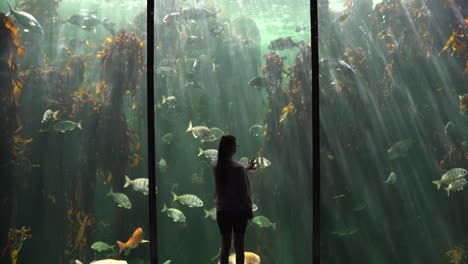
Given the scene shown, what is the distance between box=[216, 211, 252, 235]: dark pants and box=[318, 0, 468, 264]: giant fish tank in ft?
18.3

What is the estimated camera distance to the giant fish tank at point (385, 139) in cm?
926

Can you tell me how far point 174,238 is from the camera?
1478 cm

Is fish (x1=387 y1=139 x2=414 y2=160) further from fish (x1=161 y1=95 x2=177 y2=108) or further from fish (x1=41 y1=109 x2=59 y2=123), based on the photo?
fish (x1=41 y1=109 x2=59 y2=123)

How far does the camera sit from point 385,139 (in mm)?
12906

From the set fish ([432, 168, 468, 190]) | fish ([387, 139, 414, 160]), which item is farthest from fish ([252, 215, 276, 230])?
fish ([432, 168, 468, 190])

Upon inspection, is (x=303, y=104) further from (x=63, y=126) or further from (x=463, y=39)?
(x=63, y=126)

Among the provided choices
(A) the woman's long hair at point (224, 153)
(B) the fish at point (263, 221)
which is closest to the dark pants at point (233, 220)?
(A) the woman's long hair at point (224, 153)

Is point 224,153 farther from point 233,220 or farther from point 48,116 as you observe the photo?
point 48,116

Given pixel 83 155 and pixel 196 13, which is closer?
pixel 196 13

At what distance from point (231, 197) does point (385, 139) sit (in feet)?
35.9

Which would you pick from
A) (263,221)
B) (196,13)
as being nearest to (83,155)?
(196,13)

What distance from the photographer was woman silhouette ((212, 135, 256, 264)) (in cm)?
323

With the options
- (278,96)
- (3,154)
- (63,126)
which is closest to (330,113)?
(278,96)

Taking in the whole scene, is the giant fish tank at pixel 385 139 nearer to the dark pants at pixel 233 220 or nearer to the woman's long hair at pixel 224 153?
the woman's long hair at pixel 224 153
